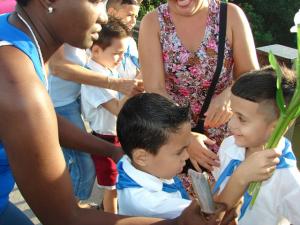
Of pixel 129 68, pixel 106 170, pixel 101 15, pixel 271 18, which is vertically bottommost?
pixel 271 18

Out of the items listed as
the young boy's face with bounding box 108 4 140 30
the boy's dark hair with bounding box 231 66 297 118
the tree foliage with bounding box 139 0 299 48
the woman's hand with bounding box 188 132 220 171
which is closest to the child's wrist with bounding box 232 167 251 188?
the boy's dark hair with bounding box 231 66 297 118

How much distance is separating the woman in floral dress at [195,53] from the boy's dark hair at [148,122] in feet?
1.54

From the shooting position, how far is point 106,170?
351 centimetres

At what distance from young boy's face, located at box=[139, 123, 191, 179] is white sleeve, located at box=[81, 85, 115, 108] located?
1.33 metres

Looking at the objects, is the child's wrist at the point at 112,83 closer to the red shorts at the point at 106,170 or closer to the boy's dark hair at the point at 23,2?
the red shorts at the point at 106,170

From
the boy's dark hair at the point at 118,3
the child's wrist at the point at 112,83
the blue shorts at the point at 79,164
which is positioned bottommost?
the blue shorts at the point at 79,164

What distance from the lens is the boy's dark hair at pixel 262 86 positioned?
1967 millimetres

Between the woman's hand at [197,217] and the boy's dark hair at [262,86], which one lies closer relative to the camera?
the woman's hand at [197,217]

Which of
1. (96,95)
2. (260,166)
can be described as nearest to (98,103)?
(96,95)

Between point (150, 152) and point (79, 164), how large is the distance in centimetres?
158

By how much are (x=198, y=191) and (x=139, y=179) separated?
1.32 feet

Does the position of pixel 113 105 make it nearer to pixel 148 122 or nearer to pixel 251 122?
pixel 148 122

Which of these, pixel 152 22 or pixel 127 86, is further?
pixel 127 86

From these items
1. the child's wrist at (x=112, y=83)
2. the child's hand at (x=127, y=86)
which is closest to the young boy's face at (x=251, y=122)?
the child's hand at (x=127, y=86)
